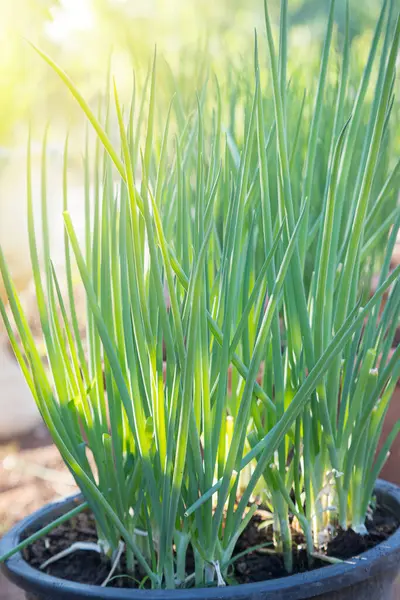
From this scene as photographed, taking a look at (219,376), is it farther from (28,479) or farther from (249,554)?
(28,479)

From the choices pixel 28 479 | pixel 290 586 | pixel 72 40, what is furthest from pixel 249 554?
pixel 72 40

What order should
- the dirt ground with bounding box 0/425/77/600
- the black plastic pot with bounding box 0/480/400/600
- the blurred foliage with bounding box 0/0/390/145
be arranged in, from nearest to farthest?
the black plastic pot with bounding box 0/480/400/600
the dirt ground with bounding box 0/425/77/600
the blurred foliage with bounding box 0/0/390/145

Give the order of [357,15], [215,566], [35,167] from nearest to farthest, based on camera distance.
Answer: [215,566]
[35,167]
[357,15]

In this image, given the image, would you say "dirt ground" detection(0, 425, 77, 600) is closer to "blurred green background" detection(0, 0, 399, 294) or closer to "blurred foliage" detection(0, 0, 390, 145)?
"blurred green background" detection(0, 0, 399, 294)

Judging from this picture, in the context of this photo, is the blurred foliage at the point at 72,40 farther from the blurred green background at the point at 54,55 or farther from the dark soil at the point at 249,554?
the dark soil at the point at 249,554

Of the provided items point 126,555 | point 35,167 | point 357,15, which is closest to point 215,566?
point 126,555

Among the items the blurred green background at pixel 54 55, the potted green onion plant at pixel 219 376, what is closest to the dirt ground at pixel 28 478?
the potted green onion plant at pixel 219 376

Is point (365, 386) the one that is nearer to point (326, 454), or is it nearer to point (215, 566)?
point (326, 454)

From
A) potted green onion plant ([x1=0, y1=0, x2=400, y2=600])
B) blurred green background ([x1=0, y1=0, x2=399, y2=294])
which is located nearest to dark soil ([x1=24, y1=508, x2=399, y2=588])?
potted green onion plant ([x1=0, y1=0, x2=400, y2=600])
